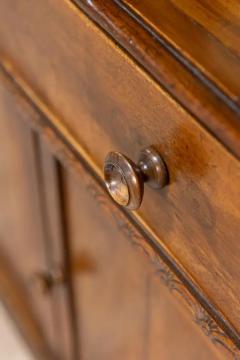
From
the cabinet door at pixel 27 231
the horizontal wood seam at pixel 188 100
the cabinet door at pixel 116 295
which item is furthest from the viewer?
the cabinet door at pixel 27 231

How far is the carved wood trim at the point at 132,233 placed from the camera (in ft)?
1.46

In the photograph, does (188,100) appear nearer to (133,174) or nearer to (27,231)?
(133,174)

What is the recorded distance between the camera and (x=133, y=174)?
420 millimetres

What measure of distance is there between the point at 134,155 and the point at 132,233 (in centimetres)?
8

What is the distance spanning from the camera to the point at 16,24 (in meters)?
0.59

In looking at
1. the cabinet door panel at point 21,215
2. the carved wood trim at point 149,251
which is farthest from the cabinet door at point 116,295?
the cabinet door panel at point 21,215

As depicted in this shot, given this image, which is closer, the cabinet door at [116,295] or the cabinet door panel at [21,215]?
the cabinet door at [116,295]

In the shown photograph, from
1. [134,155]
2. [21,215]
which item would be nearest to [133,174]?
[134,155]

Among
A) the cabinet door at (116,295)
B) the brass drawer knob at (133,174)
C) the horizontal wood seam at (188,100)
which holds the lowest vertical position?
the cabinet door at (116,295)

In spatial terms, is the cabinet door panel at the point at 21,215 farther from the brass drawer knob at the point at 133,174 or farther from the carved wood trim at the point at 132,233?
the brass drawer knob at the point at 133,174

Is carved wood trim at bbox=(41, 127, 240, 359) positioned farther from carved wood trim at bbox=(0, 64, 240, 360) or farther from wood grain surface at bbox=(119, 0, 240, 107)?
wood grain surface at bbox=(119, 0, 240, 107)

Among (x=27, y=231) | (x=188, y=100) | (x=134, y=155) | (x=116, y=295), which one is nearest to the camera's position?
(x=188, y=100)

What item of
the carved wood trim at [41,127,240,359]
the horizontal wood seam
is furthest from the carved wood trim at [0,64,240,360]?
the horizontal wood seam

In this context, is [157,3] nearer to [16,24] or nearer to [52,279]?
[16,24]
